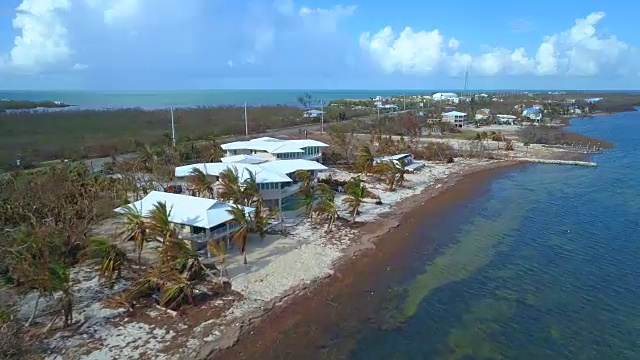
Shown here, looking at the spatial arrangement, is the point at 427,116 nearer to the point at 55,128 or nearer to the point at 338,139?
the point at 338,139

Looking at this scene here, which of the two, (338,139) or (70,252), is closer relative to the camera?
(70,252)

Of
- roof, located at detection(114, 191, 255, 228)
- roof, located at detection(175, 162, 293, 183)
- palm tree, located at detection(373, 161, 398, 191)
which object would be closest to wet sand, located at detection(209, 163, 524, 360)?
roof, located at detection(114, 191, 255, 228)

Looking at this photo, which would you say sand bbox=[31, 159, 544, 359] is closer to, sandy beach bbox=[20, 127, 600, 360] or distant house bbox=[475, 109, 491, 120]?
sandy beach bbox=[20, 127, 600, 360]

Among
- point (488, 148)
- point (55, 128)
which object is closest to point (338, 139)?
point (488, 148)

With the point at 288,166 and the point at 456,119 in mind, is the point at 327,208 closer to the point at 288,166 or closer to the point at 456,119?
the point at 288,166

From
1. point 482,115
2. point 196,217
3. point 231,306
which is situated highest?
point 482,115

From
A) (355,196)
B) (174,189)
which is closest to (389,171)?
(355,196)
